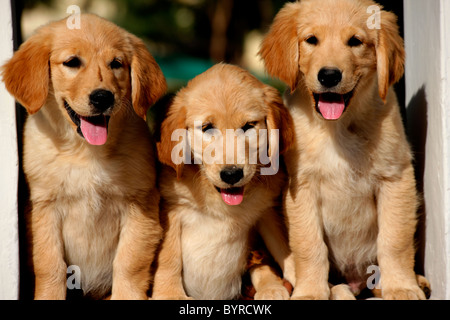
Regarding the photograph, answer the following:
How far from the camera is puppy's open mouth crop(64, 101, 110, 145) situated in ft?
13.0

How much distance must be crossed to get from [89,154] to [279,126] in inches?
51.5

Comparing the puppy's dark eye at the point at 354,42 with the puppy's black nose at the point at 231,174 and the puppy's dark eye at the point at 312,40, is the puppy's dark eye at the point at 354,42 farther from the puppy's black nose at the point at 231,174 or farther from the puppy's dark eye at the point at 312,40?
the puppy's black nose at the point at 231,174

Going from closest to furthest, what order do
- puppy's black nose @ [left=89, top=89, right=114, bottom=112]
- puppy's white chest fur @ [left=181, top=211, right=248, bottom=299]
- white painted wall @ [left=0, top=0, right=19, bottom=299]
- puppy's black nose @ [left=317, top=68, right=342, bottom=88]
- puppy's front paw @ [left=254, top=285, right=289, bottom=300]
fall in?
1. puppy's black nose @ [left=89, top=89, right=114, bottom=112]
2. puppy's black nose @ [left=317, top=68, right=342, bottom=88]
3. white painted wall @ [left=0, top=0, right=19, bottom=299]
4. puppy's front paw @ [left=254, top=285, right=289, bottom=300]
5. puppy's white chest fur @ [left=181, top=211, right=248, bottom=299]

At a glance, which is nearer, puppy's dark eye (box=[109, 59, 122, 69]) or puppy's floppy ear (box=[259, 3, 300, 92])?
puppy's dark eye (box=[109, 59, 122, 69])

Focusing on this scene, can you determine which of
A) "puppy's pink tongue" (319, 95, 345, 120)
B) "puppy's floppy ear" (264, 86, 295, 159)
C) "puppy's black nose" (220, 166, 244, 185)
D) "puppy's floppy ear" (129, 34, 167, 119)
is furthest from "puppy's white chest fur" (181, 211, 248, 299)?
"puppy's pink tongue" (319, 95, 345, 120)

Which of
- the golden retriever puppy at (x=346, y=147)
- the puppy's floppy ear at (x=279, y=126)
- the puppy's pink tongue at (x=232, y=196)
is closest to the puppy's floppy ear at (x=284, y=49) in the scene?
the golden retriever puppy at (x=346, y=147)

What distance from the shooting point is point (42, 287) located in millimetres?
4191

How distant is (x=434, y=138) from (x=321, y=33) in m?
1.07

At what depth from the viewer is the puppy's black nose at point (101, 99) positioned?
12.5 ft

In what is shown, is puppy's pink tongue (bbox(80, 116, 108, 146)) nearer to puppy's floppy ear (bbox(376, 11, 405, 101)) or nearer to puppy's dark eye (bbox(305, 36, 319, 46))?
puppy's dark eye (bbox(305, 36, 319, 46))

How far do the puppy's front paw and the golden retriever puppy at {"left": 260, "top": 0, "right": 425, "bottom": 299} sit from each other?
0.10m

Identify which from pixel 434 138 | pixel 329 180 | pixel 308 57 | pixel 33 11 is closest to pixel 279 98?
pixel 308 57

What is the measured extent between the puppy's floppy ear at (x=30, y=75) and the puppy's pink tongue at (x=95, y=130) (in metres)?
0.30

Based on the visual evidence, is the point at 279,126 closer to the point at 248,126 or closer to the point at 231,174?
the point at 248,126
